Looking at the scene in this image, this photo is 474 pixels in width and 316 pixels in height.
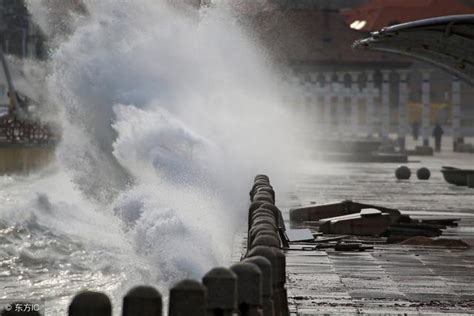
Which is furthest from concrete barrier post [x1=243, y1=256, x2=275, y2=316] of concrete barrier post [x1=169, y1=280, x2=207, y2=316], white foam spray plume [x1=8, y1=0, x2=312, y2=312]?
white foam spray plume [x1=8, y1=0, x2=312, y2=312]

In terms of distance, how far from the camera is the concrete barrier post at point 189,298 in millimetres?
10352

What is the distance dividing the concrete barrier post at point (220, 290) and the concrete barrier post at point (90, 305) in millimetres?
1047

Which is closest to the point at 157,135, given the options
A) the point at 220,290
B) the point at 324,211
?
the point at 324,211

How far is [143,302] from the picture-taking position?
10.1m

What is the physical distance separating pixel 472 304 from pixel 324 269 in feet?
11.4

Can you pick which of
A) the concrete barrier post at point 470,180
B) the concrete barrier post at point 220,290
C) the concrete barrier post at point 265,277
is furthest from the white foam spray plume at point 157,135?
the concrete barrier post at point 220,290

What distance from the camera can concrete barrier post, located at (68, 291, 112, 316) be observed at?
9914 mm

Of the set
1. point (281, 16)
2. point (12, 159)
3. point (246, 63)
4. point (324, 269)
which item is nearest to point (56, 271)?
point (324, 269)

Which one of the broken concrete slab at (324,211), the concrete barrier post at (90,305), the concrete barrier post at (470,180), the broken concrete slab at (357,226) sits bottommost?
the concrete barrier post at (90,305)

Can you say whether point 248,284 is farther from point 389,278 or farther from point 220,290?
point 389,278

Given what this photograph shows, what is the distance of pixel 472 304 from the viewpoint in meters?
16.0

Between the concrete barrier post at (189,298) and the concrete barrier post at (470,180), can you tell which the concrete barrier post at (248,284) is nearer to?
the concrete barrier post at (189,298)

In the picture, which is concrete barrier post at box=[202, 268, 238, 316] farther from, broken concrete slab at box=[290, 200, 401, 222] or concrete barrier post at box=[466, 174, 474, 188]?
concrete barrier post at box=[466, 174, 474, 188]

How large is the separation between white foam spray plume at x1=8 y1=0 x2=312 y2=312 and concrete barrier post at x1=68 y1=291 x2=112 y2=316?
39.3ft
